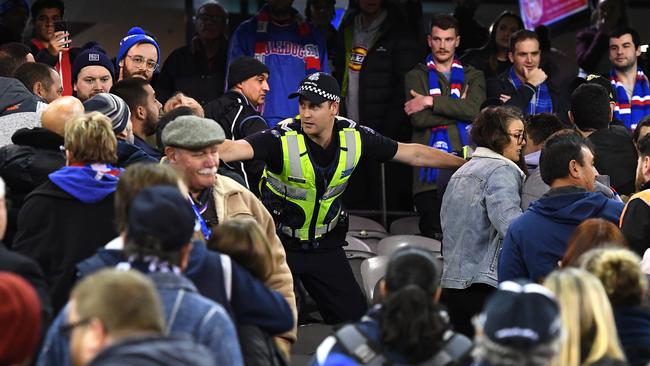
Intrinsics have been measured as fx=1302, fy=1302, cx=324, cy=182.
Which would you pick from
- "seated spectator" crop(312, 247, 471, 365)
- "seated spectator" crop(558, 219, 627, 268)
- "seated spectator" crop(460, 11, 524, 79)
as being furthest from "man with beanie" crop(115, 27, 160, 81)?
"seated spectator" crop(312, 247, 471, 365)

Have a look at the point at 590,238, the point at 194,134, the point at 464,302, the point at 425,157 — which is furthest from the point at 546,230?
the point at 194,134

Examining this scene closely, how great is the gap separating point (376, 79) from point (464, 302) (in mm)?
3590

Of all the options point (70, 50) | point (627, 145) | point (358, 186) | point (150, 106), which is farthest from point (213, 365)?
point (358, 186)

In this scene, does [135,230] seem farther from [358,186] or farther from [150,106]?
[358,186]

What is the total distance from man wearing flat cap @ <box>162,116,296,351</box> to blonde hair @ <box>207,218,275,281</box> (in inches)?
35.0

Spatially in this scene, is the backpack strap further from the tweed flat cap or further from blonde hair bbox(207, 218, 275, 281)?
the tweed flat cap

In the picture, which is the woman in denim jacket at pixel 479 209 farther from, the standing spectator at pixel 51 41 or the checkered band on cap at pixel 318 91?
the standing spectator at pixel 51 41

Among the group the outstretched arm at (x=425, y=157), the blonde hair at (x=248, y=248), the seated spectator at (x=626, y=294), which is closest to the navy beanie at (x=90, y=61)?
the outstretched arm at (x=425, y=157)

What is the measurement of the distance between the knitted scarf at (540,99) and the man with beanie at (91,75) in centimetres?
372

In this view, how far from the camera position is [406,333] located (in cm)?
462

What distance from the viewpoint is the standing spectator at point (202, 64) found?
11219mm

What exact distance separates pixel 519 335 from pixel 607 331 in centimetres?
56

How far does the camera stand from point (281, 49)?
11.0 m

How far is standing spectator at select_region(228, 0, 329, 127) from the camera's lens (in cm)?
1088
